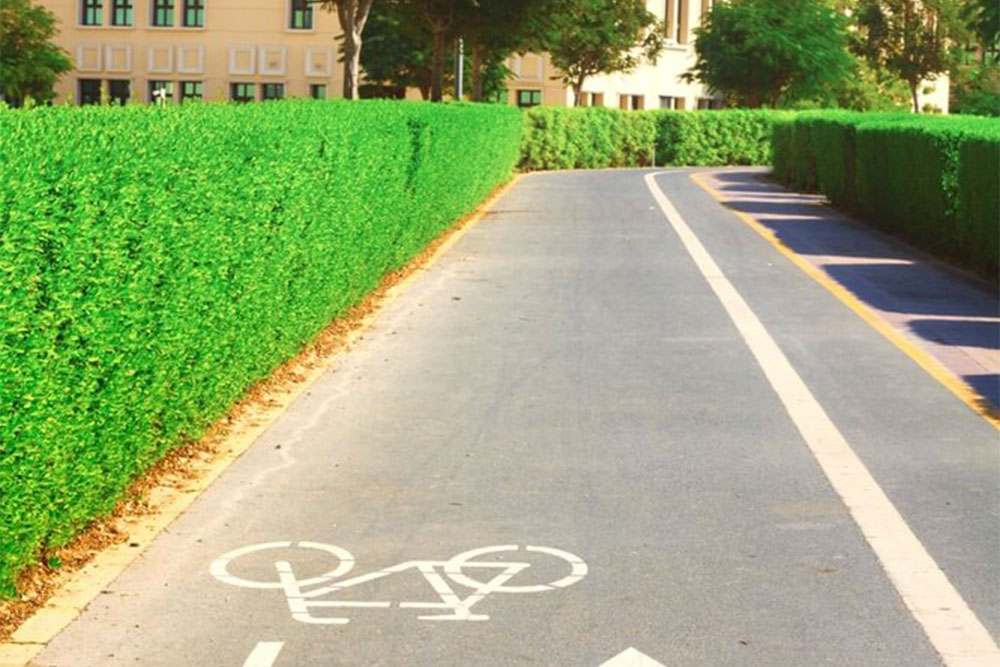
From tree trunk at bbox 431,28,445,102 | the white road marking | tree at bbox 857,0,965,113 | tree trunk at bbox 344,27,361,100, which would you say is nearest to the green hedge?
the white road marking

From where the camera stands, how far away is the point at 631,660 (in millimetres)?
6773

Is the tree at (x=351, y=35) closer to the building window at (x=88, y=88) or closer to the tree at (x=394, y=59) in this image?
the tree at (x=394, y=59)

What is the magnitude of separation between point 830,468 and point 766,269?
11583 millimetres

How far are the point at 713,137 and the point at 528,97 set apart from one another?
54.3 ft

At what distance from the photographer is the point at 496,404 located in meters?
12.1

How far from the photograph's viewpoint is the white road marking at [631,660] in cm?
672

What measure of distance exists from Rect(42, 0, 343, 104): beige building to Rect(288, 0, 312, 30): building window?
0.04m

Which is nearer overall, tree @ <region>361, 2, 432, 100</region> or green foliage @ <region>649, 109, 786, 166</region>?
tree @ <region>361, 2, 432, 100</region>

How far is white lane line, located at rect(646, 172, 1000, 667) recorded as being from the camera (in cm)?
709

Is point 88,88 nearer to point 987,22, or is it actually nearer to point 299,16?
point 299,16

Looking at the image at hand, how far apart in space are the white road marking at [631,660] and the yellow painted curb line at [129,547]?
78.2 inches

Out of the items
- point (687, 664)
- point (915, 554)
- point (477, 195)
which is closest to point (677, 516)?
point (915, 554)

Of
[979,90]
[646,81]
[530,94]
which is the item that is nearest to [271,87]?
[530,94]

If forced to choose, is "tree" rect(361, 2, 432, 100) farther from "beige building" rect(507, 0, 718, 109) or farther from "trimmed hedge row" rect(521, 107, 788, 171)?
"beige building" rect(507, 0, 718, 109)
